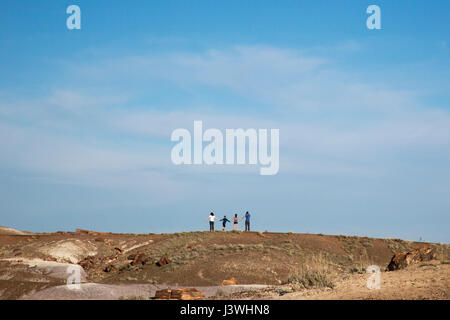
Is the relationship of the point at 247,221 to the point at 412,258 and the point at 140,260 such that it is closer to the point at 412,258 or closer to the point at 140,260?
the point at 140,260

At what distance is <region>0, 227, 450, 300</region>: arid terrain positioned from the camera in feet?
57.4

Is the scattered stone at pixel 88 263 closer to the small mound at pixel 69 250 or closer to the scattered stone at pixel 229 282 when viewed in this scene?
the small mound at pixel 69 250

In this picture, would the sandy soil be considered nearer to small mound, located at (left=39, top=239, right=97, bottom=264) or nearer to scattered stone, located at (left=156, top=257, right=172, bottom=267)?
scattered stone, located at (left=156, top=257, right=172, bottom=267)

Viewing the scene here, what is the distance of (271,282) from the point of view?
94.2ft

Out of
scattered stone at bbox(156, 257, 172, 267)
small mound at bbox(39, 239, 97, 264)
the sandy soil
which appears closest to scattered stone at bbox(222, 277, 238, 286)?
scattered stone at bbox(156, 257, 172, 267)

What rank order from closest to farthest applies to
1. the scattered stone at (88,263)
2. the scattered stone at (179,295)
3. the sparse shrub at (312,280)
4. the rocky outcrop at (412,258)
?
the sparse shrub at (312,280), the scattered stone at (179,295), the rocky outcrop at (412,258), the scattered stone at (88,263)

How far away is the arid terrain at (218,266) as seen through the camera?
1750cm

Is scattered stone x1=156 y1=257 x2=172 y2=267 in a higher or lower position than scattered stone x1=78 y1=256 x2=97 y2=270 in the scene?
higher

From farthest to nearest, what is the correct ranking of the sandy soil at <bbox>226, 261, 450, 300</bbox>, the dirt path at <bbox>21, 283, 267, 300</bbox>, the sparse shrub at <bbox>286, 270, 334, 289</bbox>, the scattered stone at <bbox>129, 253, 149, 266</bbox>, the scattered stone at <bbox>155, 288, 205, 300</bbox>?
the scattered stone at <bbox>129, 253, 149, 266</bbox>, the dirt path at <bbox>21, 283, 267, 300</bbox>, the scattered stone at <bbox>155, 288, 205, 300</bbox>, the sparse shrub at <bbox>286, 270, 334, 289</bbox>, the sandy soil at <bbox>226, 261, 450, 300</bbox>

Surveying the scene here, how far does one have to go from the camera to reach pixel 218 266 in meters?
31.0

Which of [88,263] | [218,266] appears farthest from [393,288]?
[88,263]

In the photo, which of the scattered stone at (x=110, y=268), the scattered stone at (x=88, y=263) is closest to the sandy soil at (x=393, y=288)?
the scattered stone at (x=110, y=268)
